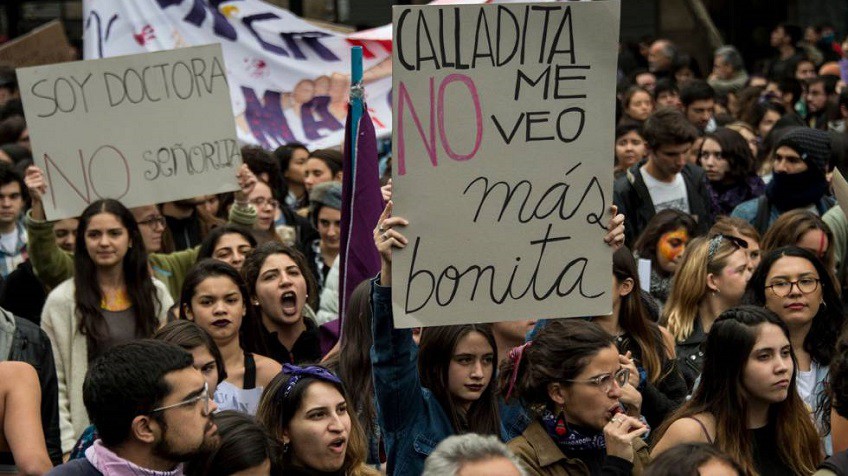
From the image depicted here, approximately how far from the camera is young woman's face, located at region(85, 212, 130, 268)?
22.5ft

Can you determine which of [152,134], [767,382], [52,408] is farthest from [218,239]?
[767,382]

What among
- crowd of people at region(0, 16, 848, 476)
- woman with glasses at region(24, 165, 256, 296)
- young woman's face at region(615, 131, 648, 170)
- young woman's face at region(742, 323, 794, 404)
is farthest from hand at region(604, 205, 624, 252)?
young woman's face at region(615, 131, 648, 170)

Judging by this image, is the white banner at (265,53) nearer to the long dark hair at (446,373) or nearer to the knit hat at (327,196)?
the knit hat at (327,196)

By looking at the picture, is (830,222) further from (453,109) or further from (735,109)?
(735,109)

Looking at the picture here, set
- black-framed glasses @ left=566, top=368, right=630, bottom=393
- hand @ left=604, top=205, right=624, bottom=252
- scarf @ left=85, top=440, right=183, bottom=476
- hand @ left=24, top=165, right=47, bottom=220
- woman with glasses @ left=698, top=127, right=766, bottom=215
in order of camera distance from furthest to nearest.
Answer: woman with glasses @ left=698, top=127, right=766, bottom=215 → hand @ left=24, top=165, right=47, bottom=220 → hand @ left=604, top=205, right=624, bottom=252 → black-framed glasses @ left=566, top=368, right=630, bottom=393 → scarf @ left=85, top=440, right=183, bottom=476

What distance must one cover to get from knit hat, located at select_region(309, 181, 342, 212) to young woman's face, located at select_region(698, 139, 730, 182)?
2.59 m

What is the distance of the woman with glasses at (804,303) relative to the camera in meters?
6.17

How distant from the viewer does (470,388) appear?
503 centimetres

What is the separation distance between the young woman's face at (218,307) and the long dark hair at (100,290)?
22.0 inches

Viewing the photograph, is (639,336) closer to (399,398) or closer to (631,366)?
(631,366)

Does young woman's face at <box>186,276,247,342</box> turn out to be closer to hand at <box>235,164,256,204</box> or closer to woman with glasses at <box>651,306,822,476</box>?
hand at <box>235,164,256,204</box>

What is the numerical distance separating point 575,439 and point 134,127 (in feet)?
13.3

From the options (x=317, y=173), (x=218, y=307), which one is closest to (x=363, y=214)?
(x=218, y=307)

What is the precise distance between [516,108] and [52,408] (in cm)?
192
